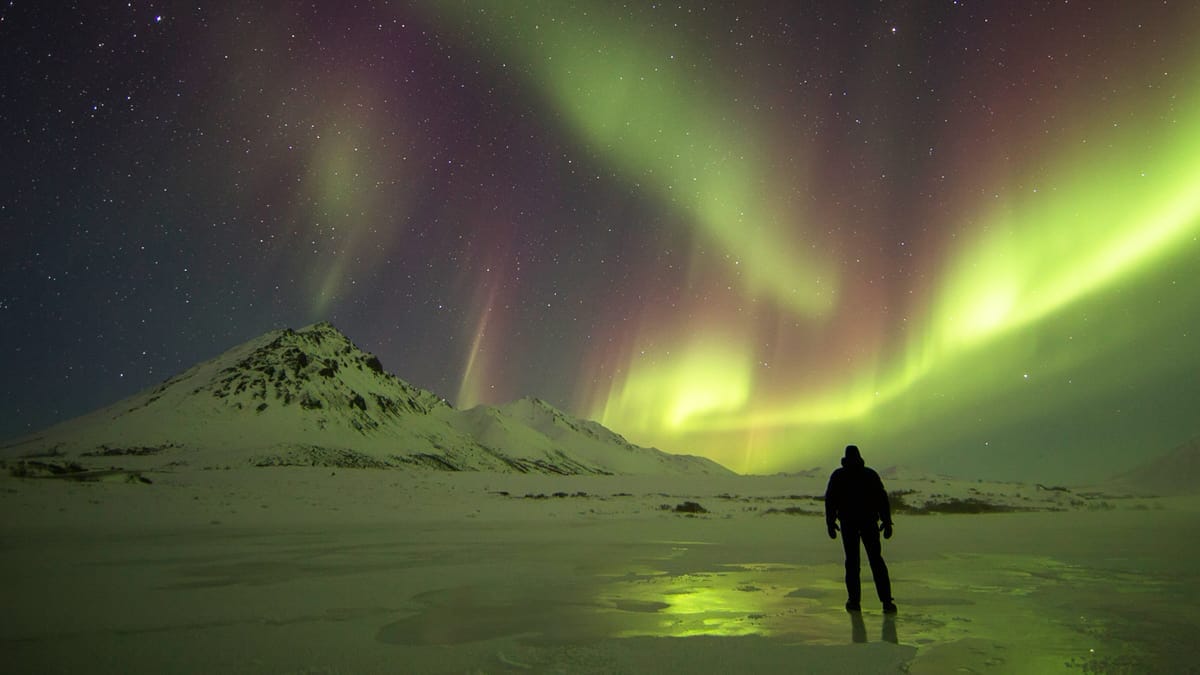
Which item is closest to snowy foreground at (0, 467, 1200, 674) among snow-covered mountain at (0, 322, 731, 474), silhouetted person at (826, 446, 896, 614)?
silhouetted person at (826, 446, 896, 614)

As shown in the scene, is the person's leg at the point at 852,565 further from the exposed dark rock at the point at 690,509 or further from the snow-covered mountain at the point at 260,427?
the snow-covered mountain at the point at 260,427

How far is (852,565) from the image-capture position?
8.12m


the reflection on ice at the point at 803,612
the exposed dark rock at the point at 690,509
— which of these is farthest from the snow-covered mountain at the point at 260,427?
the reflection on ice at the point at 803,612

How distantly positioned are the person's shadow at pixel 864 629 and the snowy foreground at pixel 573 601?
0.11 feet

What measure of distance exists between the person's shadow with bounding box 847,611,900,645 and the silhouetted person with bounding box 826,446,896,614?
38cm

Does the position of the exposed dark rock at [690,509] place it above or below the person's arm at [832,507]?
below

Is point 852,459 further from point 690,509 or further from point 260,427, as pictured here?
point 260,427

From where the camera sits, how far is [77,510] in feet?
81.6

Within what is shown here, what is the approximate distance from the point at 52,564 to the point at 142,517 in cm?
1348

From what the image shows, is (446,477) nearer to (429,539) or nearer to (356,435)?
(429,539)

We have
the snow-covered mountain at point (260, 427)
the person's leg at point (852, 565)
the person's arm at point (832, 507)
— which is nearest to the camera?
the person's leg at point (852, 565)

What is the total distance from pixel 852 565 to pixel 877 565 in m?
0.37

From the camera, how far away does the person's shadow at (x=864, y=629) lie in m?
6.54

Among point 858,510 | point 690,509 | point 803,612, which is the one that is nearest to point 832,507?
point 858,510
